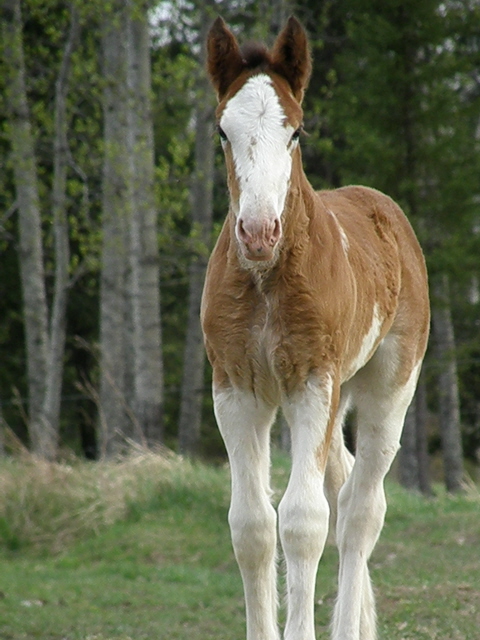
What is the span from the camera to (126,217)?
16.1m

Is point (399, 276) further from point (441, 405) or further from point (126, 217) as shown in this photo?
point (441, 405)

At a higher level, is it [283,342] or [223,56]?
[223,56]

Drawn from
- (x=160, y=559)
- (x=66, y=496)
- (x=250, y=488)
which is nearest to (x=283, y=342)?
(x=250, y=488)

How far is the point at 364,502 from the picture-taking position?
528 cm

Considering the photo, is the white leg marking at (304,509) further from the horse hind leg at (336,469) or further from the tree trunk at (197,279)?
the tree trunk at (197,279)

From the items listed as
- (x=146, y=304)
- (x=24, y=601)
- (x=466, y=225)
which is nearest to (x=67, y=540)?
(x=24, y=601)

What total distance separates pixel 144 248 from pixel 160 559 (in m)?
5.86

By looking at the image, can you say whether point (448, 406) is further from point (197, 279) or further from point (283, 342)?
point (283, 342)

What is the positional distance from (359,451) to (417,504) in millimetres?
5757

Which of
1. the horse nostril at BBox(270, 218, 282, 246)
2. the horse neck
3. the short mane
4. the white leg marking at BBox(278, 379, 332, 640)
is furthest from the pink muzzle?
the short mane

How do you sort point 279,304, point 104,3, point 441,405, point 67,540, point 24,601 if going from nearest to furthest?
point 279,304 → point 24,601 → point 67,540 → point 104,3 → point 441,405

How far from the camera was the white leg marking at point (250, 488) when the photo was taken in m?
4.39

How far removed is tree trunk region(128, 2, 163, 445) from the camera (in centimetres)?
1368

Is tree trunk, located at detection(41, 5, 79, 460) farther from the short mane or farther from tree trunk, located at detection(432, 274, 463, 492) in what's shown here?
the short mane
